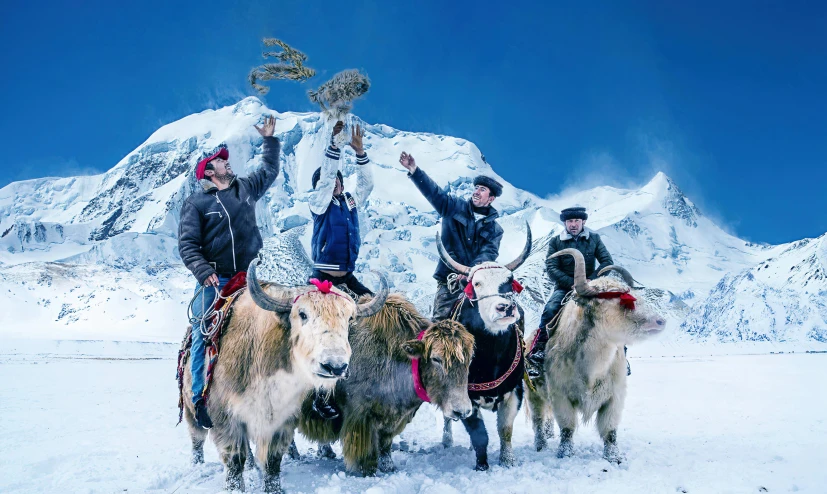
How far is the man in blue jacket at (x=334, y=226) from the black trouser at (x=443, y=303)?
0.78 m

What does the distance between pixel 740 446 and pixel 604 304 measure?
8.04ft

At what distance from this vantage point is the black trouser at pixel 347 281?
4990mm

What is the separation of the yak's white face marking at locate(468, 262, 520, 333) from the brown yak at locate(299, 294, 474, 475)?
284mm

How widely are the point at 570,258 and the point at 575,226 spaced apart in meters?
0.42

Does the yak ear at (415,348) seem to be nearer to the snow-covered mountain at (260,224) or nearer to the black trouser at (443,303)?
the black trouser at (443,303)

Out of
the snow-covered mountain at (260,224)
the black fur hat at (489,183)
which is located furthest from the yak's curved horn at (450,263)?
the snow-covered mountain at (260,224)

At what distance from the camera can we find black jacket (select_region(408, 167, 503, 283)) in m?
5.60

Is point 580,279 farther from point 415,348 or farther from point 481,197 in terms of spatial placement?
point 415,348

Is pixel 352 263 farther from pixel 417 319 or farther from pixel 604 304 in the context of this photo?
pixel 604 304

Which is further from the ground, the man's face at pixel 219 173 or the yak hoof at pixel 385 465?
the man's face at pixel 219 173

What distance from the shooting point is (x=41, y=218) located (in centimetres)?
16588

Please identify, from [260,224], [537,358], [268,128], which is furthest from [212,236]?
[260,224]

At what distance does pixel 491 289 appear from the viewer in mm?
4707

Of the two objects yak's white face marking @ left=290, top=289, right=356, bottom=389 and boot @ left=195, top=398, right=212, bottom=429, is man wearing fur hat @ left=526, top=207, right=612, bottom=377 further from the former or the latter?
boot @ left=195, top=398, right=212, bottom=429
